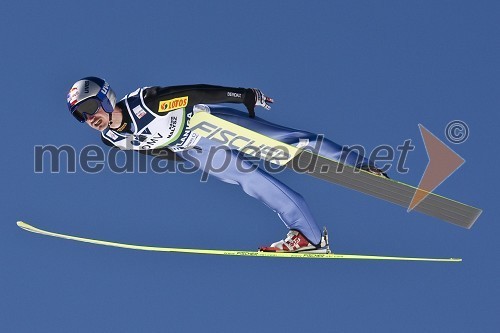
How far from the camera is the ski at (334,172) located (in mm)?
4215

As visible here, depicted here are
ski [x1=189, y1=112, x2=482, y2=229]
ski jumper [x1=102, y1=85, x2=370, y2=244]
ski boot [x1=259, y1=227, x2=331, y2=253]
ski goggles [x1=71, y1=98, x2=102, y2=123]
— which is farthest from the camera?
ski boot [x1=259, y1=227, x2=331, y2=253]

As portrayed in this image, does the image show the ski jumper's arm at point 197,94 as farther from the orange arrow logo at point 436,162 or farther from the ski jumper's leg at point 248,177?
the orange arrow logo at point 436,162

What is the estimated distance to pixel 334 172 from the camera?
4.30 m

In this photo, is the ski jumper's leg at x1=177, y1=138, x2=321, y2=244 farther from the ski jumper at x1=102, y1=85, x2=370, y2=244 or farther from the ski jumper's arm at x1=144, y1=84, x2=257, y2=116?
the ski jumper's arm at x1=144, y1=84, x2=257, y2=116

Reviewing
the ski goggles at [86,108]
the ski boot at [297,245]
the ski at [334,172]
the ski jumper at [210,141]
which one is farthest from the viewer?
the ski boot at [297,245]

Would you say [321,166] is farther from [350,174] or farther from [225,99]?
→ [225,99]

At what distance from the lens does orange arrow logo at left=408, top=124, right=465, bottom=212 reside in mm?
4379

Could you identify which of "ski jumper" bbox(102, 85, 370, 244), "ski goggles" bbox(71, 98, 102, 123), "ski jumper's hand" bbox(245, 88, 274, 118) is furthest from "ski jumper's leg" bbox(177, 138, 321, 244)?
"ski goggles" bbox(71, 98, 102, 123)

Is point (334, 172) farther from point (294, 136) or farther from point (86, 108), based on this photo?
point (86, 108)

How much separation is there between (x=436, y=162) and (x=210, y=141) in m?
1.36

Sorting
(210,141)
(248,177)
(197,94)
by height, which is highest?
(197,94)

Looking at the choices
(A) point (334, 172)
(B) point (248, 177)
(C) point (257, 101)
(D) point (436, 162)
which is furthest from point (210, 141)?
(D) point (436, 162)

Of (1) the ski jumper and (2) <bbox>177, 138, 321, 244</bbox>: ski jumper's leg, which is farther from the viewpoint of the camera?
(2) <bbox>177, 138, 321, 244</bbox>: ski jumper's leg

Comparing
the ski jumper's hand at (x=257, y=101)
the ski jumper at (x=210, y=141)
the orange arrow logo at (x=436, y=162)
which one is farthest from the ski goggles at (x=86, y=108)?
the orange arrow logo at (x=436, y=162)
